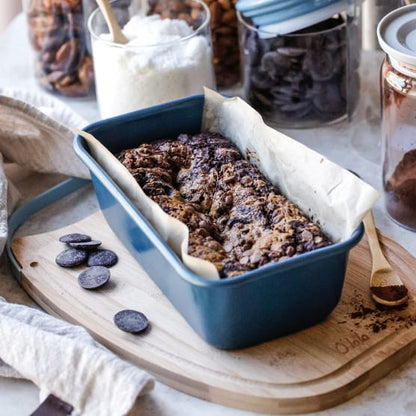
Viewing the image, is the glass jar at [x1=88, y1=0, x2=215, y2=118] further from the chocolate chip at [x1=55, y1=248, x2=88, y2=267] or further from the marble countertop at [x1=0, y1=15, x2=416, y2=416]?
the chocolate chip at [x1=55, y1=248, x2=88, y2=267]

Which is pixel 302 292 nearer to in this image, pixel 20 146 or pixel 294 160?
pixel 294 160

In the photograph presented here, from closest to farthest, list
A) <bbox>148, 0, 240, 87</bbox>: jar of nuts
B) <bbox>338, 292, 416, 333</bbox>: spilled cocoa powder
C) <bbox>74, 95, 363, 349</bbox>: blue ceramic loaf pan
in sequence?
<bbox>74, 95, 363, 349</bbox>: blue ceramic loaf pan
<bbox>338, 292, 416, 333</bbox>: spilled cocoa powder
<bbox>148, 0, 240, 87</bbox>: jar of nuts

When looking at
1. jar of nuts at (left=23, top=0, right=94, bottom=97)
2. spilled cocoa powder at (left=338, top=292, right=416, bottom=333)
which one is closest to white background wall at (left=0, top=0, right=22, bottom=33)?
jar of nuts at (left=23, top=0, right=94, bottom=97)

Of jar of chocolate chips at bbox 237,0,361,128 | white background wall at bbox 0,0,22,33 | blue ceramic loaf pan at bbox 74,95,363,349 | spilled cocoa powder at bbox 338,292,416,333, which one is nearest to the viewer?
blue ceramic loaf pan at bbox 74,95,363,349

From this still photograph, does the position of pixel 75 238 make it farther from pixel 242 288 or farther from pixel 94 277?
pixel 242 288

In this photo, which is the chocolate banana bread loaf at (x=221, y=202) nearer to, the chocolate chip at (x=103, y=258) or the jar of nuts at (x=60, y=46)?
the chocolate chip at (x=103, y=258)

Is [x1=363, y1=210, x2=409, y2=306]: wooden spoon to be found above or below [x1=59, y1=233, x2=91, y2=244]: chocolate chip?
below
